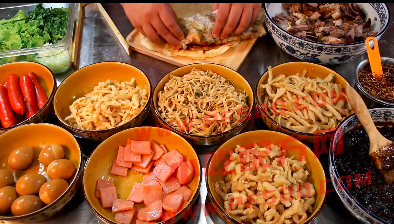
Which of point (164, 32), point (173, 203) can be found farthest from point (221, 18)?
point (173, 203)

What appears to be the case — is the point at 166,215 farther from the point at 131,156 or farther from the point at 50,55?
the point at 50,55

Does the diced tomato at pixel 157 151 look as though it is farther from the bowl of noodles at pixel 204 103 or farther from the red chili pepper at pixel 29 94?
the red chili pepper at pixel 29 94

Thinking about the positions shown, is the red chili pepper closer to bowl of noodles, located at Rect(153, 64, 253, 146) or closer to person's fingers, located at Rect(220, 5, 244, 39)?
bowl of noodles, located at Rect(153, 64, 253, 146)

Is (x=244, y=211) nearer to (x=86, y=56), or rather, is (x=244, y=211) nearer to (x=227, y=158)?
(x=227, y=158)

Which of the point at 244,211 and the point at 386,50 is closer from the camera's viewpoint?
the point at 244,211

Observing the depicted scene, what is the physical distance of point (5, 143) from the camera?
2211 millimetres

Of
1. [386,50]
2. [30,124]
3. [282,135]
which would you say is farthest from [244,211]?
[386,50]

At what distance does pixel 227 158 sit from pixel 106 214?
831 mm

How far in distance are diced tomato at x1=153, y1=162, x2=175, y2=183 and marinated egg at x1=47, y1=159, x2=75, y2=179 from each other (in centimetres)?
54

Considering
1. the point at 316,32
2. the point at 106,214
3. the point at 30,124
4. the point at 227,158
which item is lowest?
the point at 106,214

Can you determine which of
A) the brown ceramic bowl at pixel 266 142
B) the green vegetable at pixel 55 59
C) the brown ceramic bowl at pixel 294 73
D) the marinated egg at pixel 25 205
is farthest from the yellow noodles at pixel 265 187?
the green vegetable at pixel 55 59

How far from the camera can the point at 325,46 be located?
8.05 feet

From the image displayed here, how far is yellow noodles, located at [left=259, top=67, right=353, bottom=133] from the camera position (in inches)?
86.5

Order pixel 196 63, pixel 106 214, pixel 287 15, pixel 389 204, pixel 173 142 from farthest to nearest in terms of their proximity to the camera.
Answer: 1. pixel 287 15
2. pixel 196 63
3. pixel 173 142
4. pixel 106 214
5. pixel 389 204
